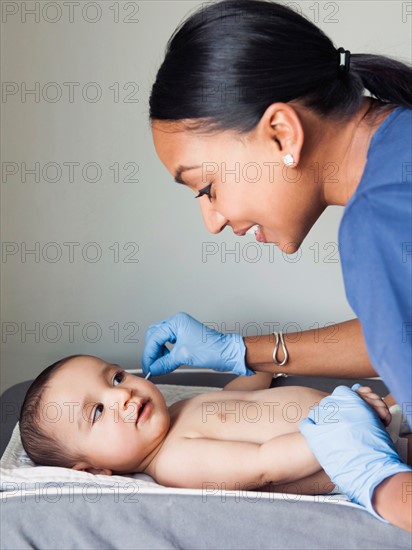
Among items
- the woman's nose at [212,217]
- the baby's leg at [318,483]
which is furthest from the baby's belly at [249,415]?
the woman's nose at [212,217]

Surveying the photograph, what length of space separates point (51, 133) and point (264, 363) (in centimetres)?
100

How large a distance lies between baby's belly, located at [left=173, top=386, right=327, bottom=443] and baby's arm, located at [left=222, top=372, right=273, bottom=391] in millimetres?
127

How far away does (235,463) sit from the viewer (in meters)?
1.59

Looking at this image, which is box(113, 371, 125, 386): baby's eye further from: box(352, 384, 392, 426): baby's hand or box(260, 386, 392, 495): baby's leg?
box(352, 384, 392, 426): baby's hand

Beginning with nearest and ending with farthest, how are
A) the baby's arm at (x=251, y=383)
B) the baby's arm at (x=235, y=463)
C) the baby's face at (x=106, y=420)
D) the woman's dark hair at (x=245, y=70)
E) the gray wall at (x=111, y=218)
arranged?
1. the woman's dark hair at (x=245, y=70)
2. the baby's arm at (x=235, y=463)
3. the baby's face at (x=106, y=420)
4. the baby's arm at (x=251, y=383)
5. the gray wall at (x=111, y=218)

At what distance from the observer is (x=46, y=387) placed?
171 cm

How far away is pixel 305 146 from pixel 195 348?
2.41 feet

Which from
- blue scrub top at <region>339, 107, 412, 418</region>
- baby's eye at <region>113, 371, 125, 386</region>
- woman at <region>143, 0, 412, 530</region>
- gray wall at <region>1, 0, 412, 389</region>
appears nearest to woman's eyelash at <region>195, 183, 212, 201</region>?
woman at <region>143, 0, 412, 530</region>

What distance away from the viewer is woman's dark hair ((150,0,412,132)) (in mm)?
1208

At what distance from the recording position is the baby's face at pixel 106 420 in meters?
1.66

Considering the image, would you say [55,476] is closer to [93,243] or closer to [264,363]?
[264,363]

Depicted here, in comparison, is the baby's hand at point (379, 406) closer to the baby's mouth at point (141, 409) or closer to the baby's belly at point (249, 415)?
the baby's belly at point (249, 415)

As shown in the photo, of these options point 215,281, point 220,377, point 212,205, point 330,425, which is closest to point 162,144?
point 212,205

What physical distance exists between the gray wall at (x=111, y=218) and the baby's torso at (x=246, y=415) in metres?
0.72
